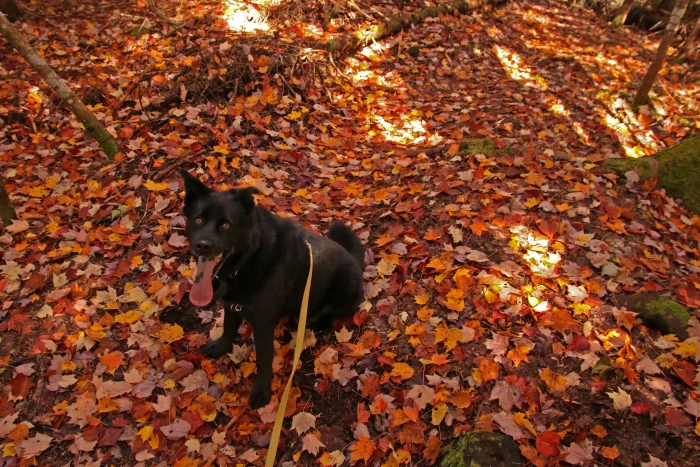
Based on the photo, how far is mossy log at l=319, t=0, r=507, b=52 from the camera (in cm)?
902

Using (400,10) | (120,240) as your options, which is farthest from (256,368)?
(400,10)

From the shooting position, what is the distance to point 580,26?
13.6m

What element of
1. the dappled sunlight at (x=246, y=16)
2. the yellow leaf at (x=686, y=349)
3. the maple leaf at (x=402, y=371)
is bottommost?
the maple leaf at (x=402, y=371)

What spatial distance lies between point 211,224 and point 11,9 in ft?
30.8

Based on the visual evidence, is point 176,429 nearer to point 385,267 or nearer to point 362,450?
point 362,450

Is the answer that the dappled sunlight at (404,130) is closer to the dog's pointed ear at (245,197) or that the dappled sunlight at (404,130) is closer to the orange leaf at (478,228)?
the orange leaf at (478,228)

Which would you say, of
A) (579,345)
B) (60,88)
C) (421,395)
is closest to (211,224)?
(421,395)

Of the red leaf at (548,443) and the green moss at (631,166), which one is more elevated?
the green moss at (631,166)

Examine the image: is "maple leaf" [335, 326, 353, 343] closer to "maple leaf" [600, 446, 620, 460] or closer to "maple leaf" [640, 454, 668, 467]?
"maple leaf" [600, 446, 620, 460]

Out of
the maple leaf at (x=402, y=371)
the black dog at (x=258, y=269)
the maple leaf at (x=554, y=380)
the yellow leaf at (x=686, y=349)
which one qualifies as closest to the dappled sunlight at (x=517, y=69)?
the yellow leaf at (x=686, y=349)

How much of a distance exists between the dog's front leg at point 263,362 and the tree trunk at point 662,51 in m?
8.98

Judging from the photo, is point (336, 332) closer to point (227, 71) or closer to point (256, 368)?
point (256, 368)

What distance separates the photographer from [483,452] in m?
2.65

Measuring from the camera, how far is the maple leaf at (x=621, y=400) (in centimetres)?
297
